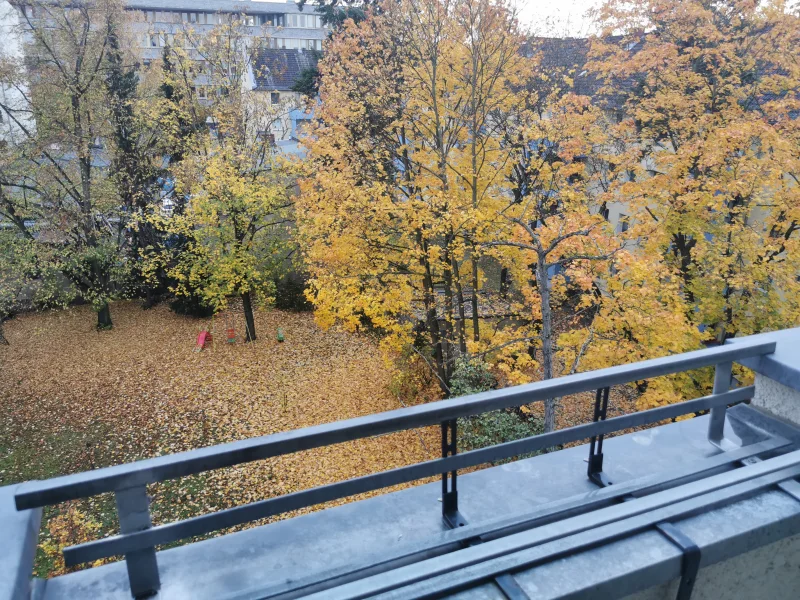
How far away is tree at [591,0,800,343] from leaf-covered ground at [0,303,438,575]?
8180 mm

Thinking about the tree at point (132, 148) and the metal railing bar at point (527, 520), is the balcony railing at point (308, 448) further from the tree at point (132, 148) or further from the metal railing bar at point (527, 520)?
the tree at point (132, 148)

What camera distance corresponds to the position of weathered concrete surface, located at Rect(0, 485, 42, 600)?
162cm

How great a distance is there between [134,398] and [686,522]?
1858cm

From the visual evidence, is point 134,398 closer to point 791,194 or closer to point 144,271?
point 144,271

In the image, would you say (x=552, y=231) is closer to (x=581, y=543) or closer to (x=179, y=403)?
(x=581, y=543)

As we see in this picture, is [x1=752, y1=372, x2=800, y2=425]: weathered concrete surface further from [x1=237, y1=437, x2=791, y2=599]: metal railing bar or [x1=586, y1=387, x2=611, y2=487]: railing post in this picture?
[x1=586, y1=387, x2=611, y2=487]: railing post

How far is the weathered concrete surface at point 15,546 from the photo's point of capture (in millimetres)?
1615

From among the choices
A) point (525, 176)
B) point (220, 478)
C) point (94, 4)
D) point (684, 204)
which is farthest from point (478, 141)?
point (94, 4)

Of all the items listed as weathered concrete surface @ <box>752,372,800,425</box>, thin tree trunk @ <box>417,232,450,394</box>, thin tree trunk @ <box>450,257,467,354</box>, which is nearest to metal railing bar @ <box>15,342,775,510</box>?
weathered concrete surface @ <box>752,372,800,425</box>

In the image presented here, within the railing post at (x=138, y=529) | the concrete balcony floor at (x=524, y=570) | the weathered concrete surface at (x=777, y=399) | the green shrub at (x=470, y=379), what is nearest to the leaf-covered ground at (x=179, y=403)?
the green shrub at (x=470, y=379)

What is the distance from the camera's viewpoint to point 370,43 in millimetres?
16688

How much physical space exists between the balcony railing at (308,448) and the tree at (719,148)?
1073 centimetres

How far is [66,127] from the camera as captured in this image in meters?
20.9

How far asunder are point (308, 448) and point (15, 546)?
900mm
